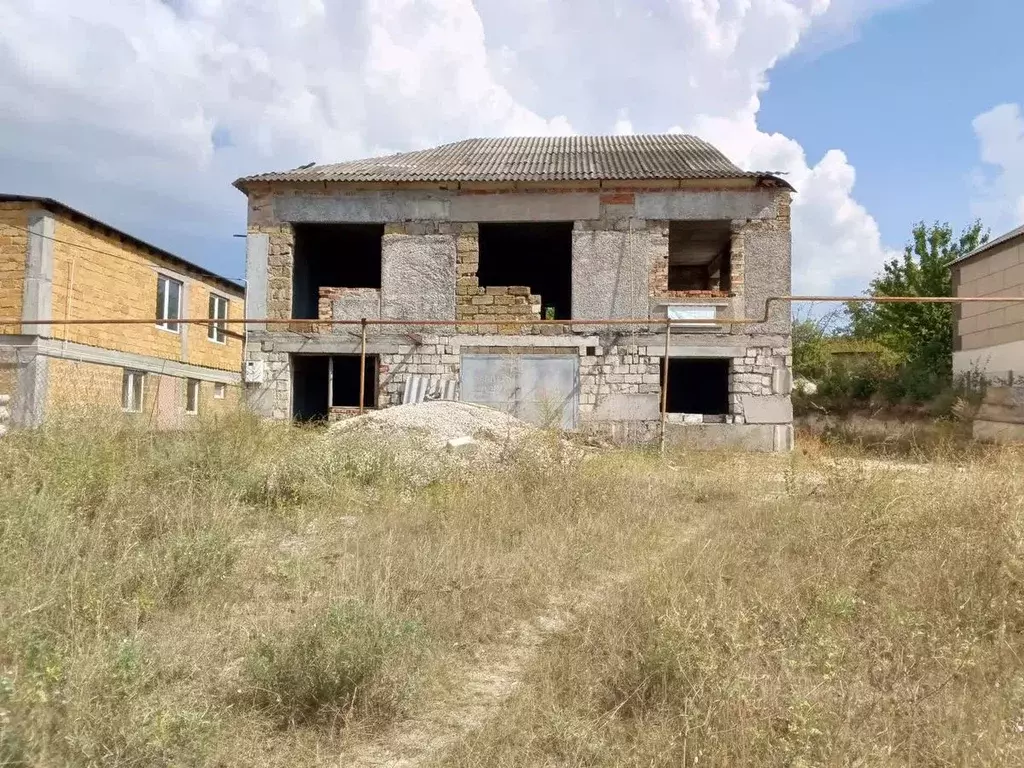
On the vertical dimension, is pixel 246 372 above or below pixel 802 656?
above

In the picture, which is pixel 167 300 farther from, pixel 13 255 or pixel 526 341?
pixel 526 341

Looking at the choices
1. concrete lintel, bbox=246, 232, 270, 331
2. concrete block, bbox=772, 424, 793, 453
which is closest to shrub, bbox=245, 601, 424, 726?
concrete block, bbox=772, 424, 793, 453

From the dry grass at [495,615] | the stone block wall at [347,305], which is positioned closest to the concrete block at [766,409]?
the dry grass at [495,615]

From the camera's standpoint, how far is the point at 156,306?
16.5 m

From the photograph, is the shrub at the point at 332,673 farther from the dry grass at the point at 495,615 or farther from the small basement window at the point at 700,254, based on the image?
the small basement window at the point at 700,254

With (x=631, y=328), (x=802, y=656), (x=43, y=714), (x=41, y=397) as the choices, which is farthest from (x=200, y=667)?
(x=41, y=397)

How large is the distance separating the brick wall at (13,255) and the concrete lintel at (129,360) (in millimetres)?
758

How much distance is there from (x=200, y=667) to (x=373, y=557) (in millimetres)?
1408

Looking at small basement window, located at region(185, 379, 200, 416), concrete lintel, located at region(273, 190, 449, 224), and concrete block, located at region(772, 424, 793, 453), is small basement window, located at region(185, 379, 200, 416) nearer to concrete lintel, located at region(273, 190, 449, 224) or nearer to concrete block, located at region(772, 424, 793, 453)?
concrete lintel, located at region(273, 190, 449, 224)

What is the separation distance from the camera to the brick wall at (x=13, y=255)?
1322 cm

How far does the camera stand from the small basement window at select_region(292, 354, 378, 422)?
13.4 m

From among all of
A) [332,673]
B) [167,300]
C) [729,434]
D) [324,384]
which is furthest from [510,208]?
[332,673]

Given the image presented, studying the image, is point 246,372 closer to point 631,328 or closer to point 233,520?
point 631,328

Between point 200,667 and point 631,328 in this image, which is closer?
point 200,667
